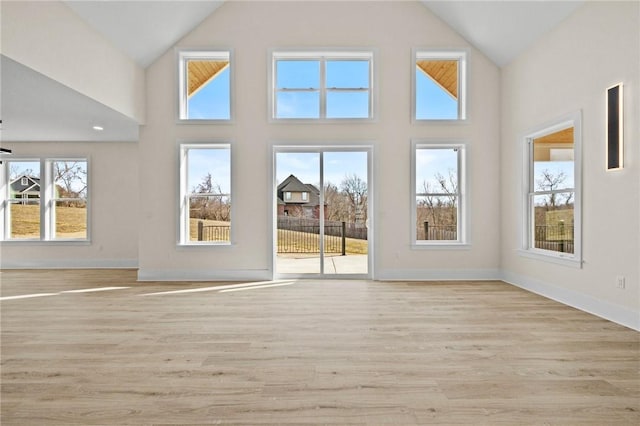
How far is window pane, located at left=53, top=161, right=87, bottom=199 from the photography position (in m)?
7.04

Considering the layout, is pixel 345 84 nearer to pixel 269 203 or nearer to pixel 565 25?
pixel 269 203

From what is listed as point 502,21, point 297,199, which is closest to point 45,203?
point 297,199

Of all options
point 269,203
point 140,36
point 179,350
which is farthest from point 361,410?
point 140,36

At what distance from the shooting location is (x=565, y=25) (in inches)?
164

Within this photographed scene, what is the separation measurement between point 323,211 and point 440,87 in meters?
2.93

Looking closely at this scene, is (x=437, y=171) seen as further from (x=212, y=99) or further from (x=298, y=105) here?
(x=212, y=99)

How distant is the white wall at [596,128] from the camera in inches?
129

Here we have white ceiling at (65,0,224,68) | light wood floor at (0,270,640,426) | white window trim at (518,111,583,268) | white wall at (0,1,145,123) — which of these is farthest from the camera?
white ceiling at (65,0,224,68)

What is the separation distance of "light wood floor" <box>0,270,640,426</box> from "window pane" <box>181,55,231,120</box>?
3175 millimetres

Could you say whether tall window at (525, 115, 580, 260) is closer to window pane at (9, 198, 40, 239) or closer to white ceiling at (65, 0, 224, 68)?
white ceiling at (65, 0, 224, 68)

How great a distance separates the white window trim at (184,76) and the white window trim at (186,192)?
1.19ft

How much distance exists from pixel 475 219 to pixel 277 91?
3.99 metres

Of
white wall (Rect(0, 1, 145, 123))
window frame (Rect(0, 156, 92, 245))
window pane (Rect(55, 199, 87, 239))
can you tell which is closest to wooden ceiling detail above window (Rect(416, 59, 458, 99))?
white wall (Rect(0, 1, 145, 123))

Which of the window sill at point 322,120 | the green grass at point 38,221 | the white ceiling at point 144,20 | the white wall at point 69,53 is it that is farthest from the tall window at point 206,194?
the green grass at point 38,221
